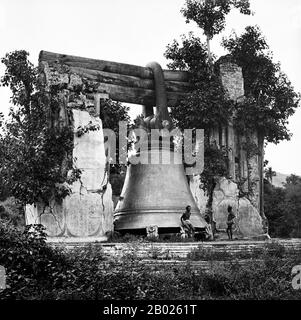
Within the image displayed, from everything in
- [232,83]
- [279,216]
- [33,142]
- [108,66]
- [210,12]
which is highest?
[210,12]

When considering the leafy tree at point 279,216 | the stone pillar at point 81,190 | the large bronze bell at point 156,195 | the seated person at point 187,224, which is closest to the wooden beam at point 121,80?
the stone pillar at point 81,190

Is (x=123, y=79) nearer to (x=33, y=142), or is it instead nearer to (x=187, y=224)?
(x=33, y=142)

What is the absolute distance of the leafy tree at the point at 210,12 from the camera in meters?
24.5

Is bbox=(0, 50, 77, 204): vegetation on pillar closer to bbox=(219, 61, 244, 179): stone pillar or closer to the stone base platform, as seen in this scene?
the stone base platform

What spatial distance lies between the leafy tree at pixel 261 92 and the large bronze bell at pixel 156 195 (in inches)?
142

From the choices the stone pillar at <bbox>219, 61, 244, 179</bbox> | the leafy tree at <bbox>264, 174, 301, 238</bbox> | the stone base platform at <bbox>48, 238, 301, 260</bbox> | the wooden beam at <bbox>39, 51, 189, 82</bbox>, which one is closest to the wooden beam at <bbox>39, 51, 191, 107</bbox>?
the wooden beam at <bbox>39, 51, 189, 82</bbox>

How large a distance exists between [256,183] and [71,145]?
7903 mm

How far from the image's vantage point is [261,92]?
24250 mm

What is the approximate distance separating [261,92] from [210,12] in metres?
3.78

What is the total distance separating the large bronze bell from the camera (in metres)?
19.1

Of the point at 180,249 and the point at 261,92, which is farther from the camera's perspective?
the point at 261,92

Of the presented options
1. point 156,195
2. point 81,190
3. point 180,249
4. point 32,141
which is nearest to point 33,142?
point 32,141

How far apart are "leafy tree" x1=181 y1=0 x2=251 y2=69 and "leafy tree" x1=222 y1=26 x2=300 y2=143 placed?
29.5 inches
